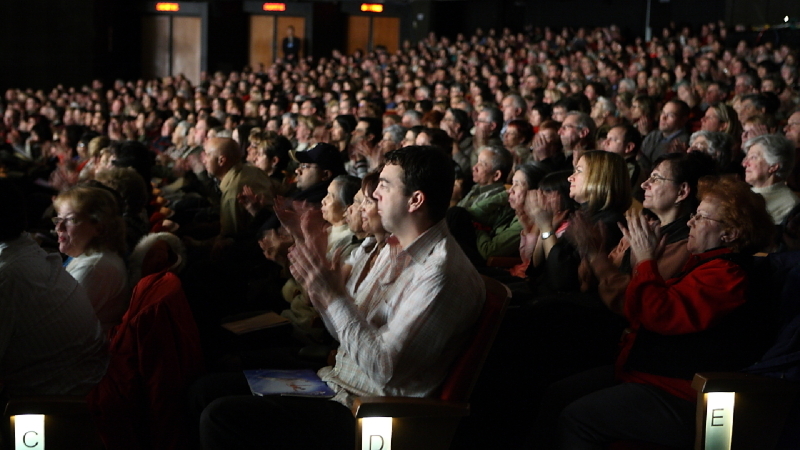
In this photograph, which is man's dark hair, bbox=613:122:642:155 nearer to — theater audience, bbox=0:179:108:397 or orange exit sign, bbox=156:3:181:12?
theater audience, bbox=0:179:108:397

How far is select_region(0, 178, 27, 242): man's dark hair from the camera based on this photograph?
7.20 ft

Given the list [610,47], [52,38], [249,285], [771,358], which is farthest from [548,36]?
[771,358]

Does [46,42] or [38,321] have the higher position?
[46,42]

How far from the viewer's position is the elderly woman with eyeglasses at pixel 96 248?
2494mm

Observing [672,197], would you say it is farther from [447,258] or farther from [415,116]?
[415,116]

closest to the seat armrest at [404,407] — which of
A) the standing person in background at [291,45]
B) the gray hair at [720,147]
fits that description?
the gray hair at [720,147]

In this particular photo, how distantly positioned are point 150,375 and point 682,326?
143 centimetres

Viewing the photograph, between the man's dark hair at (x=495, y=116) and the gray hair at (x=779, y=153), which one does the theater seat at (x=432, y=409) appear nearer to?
the gray hair at (x=779, y=153)

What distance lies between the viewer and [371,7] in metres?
19.5

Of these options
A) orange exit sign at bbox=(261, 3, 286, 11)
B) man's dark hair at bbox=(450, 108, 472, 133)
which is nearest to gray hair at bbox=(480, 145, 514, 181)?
man's dark hair at bbox=(450, 108, 472, 133)

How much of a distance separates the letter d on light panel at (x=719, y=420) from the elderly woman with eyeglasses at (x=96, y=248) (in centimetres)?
174

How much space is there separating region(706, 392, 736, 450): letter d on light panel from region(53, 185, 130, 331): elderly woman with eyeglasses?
1.74 meters

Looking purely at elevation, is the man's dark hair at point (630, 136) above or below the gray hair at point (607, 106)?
below

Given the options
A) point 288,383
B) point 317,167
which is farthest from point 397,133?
point 288,383
